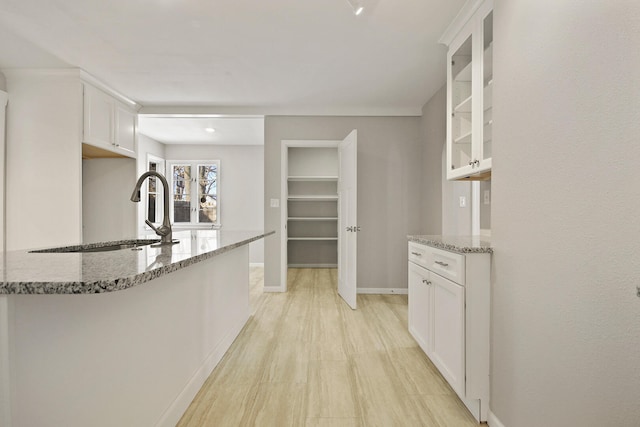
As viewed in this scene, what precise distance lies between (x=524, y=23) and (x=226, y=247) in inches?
67.7

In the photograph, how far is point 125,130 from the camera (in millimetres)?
4055

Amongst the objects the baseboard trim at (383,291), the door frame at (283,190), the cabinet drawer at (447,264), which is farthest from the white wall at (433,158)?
the cabinet drawer at (447,264)

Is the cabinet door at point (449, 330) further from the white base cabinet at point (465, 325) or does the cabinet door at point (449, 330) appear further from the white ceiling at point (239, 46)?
the white ceiling at point (239, 46)

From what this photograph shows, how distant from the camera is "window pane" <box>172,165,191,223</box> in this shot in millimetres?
6879

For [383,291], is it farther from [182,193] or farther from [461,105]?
[182,193]

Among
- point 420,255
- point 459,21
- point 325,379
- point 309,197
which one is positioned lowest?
point 325,379

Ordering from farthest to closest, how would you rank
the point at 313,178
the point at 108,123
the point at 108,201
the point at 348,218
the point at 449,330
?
the point at 313,178, the point at 108,201, the point at 348,218, the point at 108,123, the point at 449,330

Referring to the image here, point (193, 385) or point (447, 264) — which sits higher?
point (447, 264)

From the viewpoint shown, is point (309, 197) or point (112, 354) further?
point (309, 197)

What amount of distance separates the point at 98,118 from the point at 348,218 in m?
2.98

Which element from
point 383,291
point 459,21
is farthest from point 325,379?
point 459,21

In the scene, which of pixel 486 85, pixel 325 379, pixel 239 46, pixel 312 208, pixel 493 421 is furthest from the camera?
pixel 312 208

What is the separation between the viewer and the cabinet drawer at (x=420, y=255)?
2219 mm

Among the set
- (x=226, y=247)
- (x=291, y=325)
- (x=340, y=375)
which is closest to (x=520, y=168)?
(x=226, y=247)
